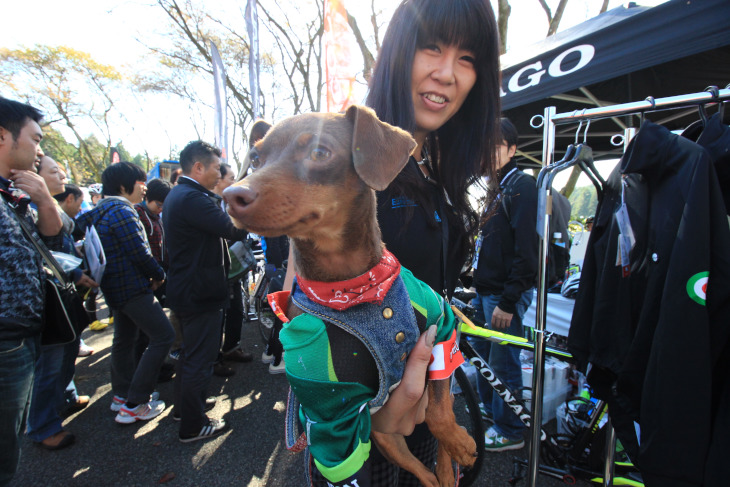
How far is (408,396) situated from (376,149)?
967mm

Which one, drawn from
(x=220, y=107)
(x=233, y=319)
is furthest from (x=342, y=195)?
(x=220, y=107)

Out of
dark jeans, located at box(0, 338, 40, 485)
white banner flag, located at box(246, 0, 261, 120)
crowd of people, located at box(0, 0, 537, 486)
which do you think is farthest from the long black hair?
white banner flag, located at box(246, 0, 261, 120)

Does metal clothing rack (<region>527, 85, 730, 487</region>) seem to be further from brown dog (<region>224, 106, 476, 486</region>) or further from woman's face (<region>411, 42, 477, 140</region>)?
brown dog (<region>224, 106, 476, 486</region>)

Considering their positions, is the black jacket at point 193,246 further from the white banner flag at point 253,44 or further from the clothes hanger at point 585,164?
the white banner flag at point 253,44

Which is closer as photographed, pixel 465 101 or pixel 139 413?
pixel 465 101

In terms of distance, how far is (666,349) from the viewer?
139 centimetres

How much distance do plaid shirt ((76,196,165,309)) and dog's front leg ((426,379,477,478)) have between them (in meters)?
3.57

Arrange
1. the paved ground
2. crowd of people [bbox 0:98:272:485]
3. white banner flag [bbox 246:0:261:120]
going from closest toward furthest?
1. crowd of people [bbox 0:98:272:485]
2. the paved ground
3. white banner flag [bbox 246:0:261:120]

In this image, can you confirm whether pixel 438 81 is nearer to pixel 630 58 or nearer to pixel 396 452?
pixel 396 452

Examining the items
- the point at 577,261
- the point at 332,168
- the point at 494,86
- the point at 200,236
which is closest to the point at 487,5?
the point at 494,86

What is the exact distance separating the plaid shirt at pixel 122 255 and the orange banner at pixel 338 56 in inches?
208

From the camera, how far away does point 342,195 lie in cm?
133

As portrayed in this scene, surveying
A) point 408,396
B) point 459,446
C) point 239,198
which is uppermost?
point 239,198

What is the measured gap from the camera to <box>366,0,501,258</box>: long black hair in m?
1.50
